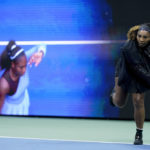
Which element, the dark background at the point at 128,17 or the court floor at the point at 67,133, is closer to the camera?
the court floor at the point at 67,133

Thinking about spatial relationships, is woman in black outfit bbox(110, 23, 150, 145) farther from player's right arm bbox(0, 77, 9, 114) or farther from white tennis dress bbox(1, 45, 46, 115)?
player's right arm bbox(0, 77, 9, 114)

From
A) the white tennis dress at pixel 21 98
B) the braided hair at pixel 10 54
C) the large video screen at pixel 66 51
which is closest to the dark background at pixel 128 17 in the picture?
the large video screen at pixel 66 51

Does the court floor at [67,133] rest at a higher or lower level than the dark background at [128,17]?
lower

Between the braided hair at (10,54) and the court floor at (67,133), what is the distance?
85 cm

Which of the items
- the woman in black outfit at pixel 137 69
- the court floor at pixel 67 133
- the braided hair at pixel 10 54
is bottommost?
the court floor at pixel 67 133

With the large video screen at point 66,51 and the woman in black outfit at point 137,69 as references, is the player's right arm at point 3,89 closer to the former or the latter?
the large video screen at point 66,51

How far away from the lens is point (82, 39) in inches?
235

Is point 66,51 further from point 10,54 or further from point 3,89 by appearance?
point 3,89

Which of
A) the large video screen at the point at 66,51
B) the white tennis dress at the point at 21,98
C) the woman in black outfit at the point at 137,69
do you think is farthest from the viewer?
the white tennis dress at the point at 21,98

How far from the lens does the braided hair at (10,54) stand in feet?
20.6

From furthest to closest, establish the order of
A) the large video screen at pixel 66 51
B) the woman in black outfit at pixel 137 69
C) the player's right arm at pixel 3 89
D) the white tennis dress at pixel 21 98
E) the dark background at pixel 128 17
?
the player's right arm at pixel 3 89, the white tennis dress at pixel 21 98, the large video screen at pixel 66 51, the dark background at pixel 128 17, the woman in black outfit at pixel 137 69

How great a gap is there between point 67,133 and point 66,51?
1712 mm

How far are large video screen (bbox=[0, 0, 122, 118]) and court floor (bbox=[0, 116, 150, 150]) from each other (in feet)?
0.73

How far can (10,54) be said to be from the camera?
6.33 meters
